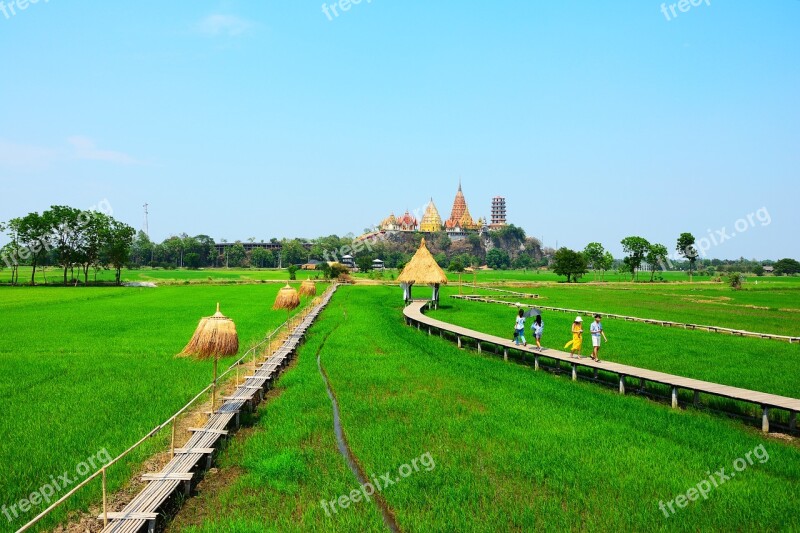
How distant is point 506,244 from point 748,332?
173 m

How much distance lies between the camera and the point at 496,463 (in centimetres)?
902

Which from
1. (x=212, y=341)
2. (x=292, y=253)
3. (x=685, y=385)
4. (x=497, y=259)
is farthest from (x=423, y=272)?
(x=497, y=259)

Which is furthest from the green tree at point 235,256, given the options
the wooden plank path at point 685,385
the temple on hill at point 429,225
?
the wooden plank path at point 685,385

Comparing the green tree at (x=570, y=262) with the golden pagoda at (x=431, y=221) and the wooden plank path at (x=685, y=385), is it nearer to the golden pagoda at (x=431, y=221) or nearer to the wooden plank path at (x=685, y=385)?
the wooden plank path at (x=685, y=385)

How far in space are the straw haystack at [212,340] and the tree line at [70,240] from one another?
56.4 meters

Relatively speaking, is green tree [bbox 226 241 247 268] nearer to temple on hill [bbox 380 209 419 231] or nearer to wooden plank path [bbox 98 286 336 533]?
temple on hill [bbox 380 209 419 231]

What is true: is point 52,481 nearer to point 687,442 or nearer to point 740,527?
point 740,527

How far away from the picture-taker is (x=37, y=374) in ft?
48.5

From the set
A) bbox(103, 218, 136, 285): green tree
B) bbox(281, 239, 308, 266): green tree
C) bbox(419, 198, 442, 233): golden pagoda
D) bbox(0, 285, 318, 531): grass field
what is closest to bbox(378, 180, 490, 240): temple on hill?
bbox(419, 198, 442, 233): golden pagoda

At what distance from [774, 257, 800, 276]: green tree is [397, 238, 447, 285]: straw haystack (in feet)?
496

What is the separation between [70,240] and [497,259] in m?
135

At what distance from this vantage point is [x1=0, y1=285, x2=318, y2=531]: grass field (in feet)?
28.6

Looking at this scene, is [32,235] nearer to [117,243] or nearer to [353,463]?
[117,243]

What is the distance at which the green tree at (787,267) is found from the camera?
14788cm
